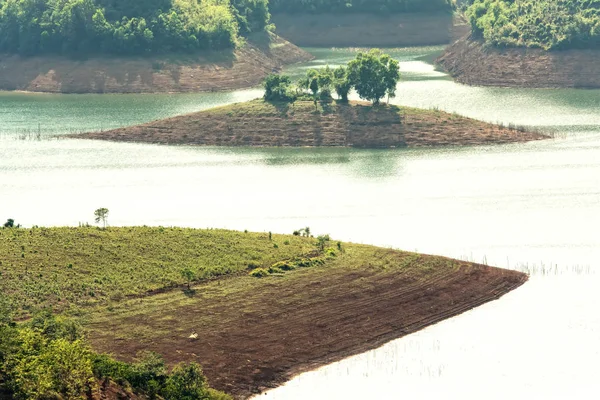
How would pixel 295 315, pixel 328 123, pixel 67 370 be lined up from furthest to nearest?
pixel 328 123 → pixel 295 315 → pixel 67 370

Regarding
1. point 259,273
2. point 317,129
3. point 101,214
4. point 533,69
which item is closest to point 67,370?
point 259,273

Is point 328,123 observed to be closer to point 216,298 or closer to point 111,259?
point 111,259

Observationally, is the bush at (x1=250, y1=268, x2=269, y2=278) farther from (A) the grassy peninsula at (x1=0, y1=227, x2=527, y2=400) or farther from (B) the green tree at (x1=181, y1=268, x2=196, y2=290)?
(B) the green tree at (x1=181, y1=268, x2=196, y2=290)

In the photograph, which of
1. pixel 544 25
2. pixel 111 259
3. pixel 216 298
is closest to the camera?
pixel 216 298

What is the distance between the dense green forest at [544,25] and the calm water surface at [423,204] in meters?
12.3

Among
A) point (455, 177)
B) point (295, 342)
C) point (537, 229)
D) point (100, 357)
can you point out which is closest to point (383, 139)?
point (455, 177)

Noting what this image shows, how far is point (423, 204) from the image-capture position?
96.0 metres

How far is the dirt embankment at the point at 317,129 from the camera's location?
125562mm

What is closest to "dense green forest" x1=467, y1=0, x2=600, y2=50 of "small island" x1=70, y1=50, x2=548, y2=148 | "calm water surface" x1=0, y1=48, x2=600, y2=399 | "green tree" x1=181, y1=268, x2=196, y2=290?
"calm water surface" x1=0, y1=48, x2=600, y2=399

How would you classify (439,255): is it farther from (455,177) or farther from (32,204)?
(32,204)

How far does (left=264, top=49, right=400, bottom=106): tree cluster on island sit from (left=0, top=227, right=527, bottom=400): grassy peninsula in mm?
51463

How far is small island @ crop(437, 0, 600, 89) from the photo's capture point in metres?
158

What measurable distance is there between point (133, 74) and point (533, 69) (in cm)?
5681

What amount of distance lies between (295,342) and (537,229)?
2822cm
